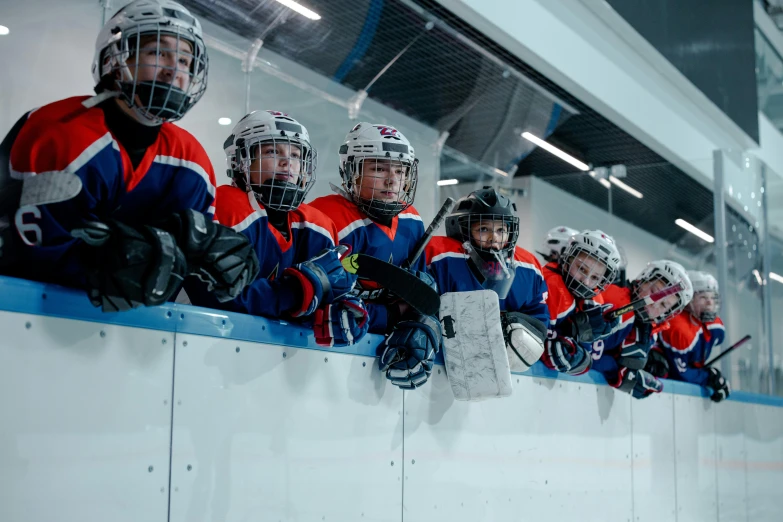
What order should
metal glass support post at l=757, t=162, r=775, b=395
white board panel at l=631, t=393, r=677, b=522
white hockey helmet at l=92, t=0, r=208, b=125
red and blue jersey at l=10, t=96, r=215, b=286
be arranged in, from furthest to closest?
metal glass support post at l=757, t=162, r=775, b=395
white board panel at l=631, t=393, r=677, b=522
white hockey helmet at l=92, t=0, r=208, b=125
red and blue jersey at l=10, t=96, r=215, b=286

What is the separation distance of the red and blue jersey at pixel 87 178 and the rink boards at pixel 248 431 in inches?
3.4

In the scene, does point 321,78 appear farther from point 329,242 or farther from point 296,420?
point 296,420

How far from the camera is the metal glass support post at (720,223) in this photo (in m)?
6.09

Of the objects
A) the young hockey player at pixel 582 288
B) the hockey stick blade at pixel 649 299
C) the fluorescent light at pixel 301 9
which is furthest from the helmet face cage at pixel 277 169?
the fluorescent light at pixel 301 9

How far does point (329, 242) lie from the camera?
2.41 m

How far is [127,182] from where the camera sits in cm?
181

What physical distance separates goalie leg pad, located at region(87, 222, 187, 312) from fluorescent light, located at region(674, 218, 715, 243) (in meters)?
5.27

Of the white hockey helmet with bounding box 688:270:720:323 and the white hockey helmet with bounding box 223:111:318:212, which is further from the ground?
the white hockey helmet with bounding box 223:111:318:212

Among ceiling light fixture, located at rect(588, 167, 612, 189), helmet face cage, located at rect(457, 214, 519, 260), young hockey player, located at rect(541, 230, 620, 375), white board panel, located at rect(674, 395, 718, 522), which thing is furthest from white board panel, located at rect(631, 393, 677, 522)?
ceiling light fixture, located at rect(588, 167, 612, 189)

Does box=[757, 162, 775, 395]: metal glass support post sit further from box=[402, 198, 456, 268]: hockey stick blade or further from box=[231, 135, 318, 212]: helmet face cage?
box=[231, 135, 318, 212]: helmet face cage

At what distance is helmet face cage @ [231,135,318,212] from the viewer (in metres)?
2.24

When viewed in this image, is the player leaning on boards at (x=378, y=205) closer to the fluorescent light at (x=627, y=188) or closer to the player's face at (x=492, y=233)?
the player's face at (x=492, y=233)

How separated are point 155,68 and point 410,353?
1.01 m

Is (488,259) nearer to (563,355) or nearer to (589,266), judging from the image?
(563,355)
